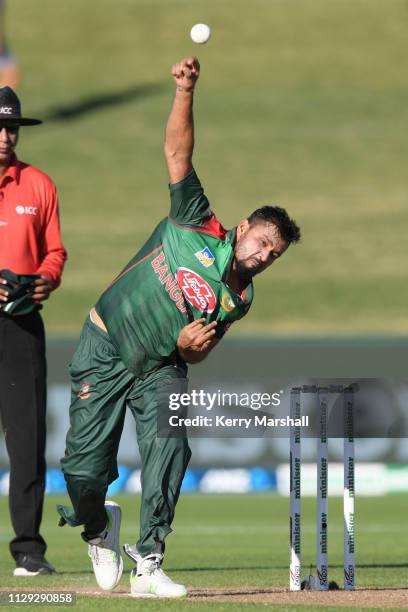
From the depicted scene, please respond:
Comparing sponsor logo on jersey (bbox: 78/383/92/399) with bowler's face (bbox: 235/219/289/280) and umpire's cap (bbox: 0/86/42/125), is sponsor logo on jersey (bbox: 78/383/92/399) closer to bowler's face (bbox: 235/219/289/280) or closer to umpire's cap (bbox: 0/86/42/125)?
bowler's face (bbox: 235/219/289/280)

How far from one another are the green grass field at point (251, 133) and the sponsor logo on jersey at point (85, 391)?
882 inches

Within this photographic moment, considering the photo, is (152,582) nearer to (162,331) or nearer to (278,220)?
(162,331)

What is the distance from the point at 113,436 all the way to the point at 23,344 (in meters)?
1.63

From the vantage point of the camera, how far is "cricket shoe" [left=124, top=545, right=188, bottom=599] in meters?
7.42

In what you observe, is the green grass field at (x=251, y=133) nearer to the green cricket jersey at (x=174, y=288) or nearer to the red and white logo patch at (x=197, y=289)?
the green cricket jersey at (x=174, y=288)

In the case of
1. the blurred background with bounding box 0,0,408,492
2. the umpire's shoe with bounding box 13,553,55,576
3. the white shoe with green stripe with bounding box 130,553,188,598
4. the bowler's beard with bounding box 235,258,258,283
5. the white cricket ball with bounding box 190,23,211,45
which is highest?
the blurred background with bounding box 0,0,408,492

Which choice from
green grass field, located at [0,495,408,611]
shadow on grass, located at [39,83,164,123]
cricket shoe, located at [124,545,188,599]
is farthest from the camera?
shadow on grass, located at [39,83,164,123]

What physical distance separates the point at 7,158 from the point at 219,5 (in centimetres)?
5529

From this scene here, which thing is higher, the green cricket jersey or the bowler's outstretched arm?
the bowler's outstretched arm

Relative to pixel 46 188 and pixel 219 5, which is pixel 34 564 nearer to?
pixel 46 188

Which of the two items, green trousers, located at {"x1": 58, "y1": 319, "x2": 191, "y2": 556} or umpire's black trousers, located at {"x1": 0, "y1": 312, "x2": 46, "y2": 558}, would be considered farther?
umpire's black trousers, located at {"x1": 0, "y1": 312, "x2": 46, "y2": 558}

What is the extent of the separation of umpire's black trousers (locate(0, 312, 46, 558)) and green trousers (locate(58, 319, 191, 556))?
1.35 meters

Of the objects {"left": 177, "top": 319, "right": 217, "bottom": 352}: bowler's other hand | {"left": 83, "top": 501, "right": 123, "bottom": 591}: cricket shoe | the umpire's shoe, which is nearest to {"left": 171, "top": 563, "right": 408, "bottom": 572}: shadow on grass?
the umpire's shoe

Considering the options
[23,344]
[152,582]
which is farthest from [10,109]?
[152,582]
